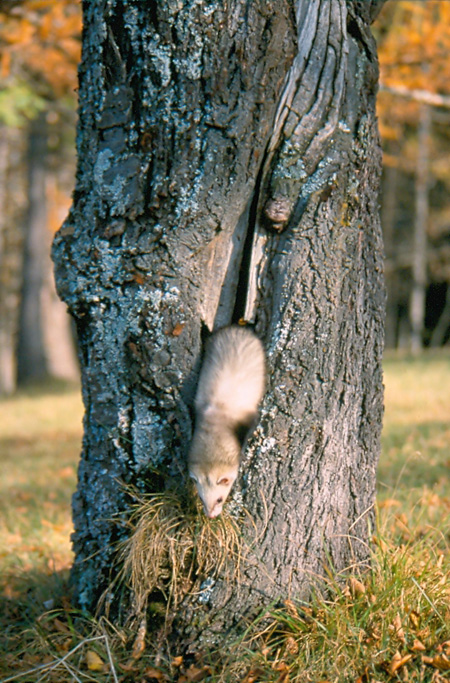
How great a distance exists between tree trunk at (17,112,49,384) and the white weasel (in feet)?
40.2

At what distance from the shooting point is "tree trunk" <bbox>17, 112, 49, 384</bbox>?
1419cm

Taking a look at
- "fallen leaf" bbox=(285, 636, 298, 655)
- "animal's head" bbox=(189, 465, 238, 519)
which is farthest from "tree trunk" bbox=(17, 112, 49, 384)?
"fallen leaf" bbox=(285, 636, 298, 655)

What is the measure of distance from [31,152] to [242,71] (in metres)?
12.9

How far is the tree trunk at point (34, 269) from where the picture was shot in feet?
46.5

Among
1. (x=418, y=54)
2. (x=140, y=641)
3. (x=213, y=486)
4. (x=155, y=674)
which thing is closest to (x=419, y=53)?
(x=418, y=54)

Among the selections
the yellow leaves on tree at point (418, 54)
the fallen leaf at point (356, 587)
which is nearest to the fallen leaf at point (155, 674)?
the fallen leaf at point (356, 587)

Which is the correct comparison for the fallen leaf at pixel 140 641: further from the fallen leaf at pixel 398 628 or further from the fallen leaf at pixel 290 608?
the fallen leaf at pixel 398 628

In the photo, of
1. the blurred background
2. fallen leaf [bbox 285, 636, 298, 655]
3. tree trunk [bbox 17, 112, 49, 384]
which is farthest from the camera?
tree trunk [bbox 17, 112, 49, 384]

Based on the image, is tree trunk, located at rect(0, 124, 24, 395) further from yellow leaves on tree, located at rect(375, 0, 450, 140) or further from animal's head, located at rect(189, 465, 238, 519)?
animal's head, located at rect(189, 465, 238, 519)

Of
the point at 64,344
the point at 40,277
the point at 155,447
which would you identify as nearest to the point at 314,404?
the point at 155,447

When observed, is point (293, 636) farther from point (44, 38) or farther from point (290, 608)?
point (44, 38)

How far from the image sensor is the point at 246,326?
Answer: 273 centimetres

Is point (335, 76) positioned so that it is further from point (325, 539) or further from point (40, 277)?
point (40, 277)

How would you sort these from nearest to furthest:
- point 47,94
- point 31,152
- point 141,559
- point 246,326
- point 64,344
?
1. point 141,559
2. point 246,326
3. point 47,94
4. point 31,152
5. point 64,344
